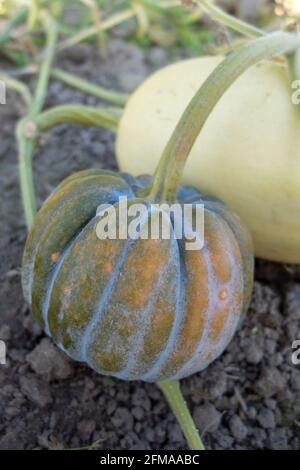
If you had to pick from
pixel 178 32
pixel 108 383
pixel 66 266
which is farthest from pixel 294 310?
pixel 178 32

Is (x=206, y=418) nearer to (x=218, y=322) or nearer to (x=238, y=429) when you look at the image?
(x=238, y=429)

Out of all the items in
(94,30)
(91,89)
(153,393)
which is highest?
(94,30)

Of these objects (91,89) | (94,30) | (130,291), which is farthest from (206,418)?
(94,30)

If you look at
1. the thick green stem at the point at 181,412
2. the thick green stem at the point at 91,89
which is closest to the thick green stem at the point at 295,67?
the thick green stem at the point at 91,89

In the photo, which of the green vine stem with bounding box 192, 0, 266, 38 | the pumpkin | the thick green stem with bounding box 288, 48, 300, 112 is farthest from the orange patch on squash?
the green vine stem with bounding box 192, 0, 266, 38

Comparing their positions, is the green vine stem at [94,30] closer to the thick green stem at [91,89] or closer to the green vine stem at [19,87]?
the thick green stem at [91,89]

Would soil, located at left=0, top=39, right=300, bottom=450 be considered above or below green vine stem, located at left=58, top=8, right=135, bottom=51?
below

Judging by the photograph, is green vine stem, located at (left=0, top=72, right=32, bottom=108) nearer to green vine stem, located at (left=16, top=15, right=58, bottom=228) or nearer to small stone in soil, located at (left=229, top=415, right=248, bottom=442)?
green vine stem, located at (left=16, top=15, right=58, bottom=228)
